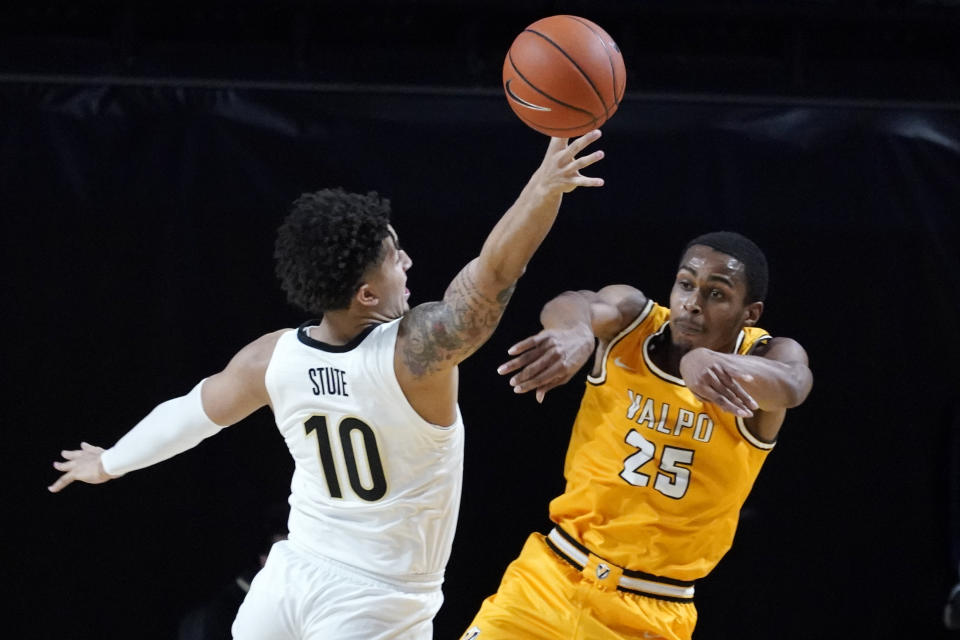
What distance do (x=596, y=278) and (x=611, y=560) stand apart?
1702 mm

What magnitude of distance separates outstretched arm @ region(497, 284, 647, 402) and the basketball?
55 cm

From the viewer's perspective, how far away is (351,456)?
3.17 metres

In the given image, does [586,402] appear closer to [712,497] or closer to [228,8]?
[712,497]

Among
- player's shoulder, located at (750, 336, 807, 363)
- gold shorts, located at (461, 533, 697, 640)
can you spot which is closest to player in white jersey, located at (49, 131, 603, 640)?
gold shorts, located at (461, 533, 697, 640)

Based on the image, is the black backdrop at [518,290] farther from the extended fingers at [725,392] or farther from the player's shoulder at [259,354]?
the extended fingers at [725,392]

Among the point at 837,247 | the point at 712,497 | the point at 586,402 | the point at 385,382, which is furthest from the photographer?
the point at 837,247

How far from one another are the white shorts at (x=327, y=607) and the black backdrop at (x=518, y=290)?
6.79 ft

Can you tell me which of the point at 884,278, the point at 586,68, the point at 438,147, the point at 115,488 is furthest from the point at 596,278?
the point at 115,488

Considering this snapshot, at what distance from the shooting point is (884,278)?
5.19 metres

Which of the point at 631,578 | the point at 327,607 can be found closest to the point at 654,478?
the point at 631,578

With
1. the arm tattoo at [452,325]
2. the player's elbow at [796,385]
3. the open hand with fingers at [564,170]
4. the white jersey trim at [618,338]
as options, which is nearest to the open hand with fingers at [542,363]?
the arm tattoo at [452,325]

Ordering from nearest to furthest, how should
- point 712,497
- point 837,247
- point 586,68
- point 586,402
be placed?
point 586,68, point 712,497, point 586,402, point 837,247

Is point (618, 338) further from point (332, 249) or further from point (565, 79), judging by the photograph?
point (332, 249)

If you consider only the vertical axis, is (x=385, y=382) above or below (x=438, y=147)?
below
